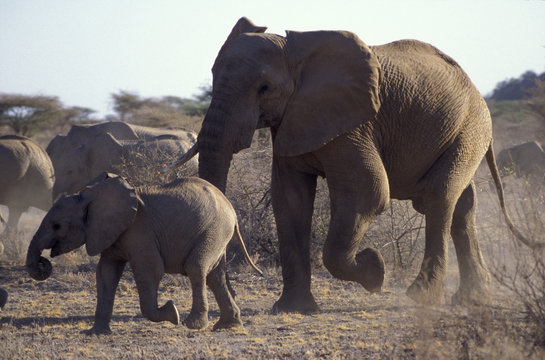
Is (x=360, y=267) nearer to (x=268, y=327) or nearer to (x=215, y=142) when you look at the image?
(x=268, y=327)

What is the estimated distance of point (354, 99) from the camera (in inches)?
219

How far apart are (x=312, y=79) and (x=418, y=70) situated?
3.01 ft

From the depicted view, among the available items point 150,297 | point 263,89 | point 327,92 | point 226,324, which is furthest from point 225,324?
point 327,92

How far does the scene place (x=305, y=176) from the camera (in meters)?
6.18

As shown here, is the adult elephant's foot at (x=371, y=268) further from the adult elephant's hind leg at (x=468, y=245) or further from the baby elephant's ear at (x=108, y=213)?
the baby elephant's ear at (x=108, y=213)

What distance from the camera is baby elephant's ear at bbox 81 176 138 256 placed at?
16.7 feet

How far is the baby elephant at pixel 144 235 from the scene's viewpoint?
16.7 ft

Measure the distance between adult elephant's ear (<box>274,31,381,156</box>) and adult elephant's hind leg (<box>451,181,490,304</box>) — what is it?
5.02 ft

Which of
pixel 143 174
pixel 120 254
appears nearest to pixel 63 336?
pixel 120 254

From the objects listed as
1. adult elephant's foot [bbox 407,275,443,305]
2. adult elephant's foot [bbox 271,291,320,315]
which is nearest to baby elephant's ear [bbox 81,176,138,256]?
adult elephant's foot [bbox 271,291,320,315]

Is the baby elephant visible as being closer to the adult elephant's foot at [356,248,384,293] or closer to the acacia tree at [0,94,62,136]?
the adult elephant's foot at [356,248,384,293]

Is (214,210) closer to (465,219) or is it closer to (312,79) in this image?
(312,79)

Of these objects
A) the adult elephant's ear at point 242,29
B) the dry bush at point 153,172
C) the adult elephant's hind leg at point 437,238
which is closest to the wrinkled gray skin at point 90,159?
the dry bush at point 153,172

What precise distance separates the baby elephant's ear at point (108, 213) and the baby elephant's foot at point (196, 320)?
2.37 feet
